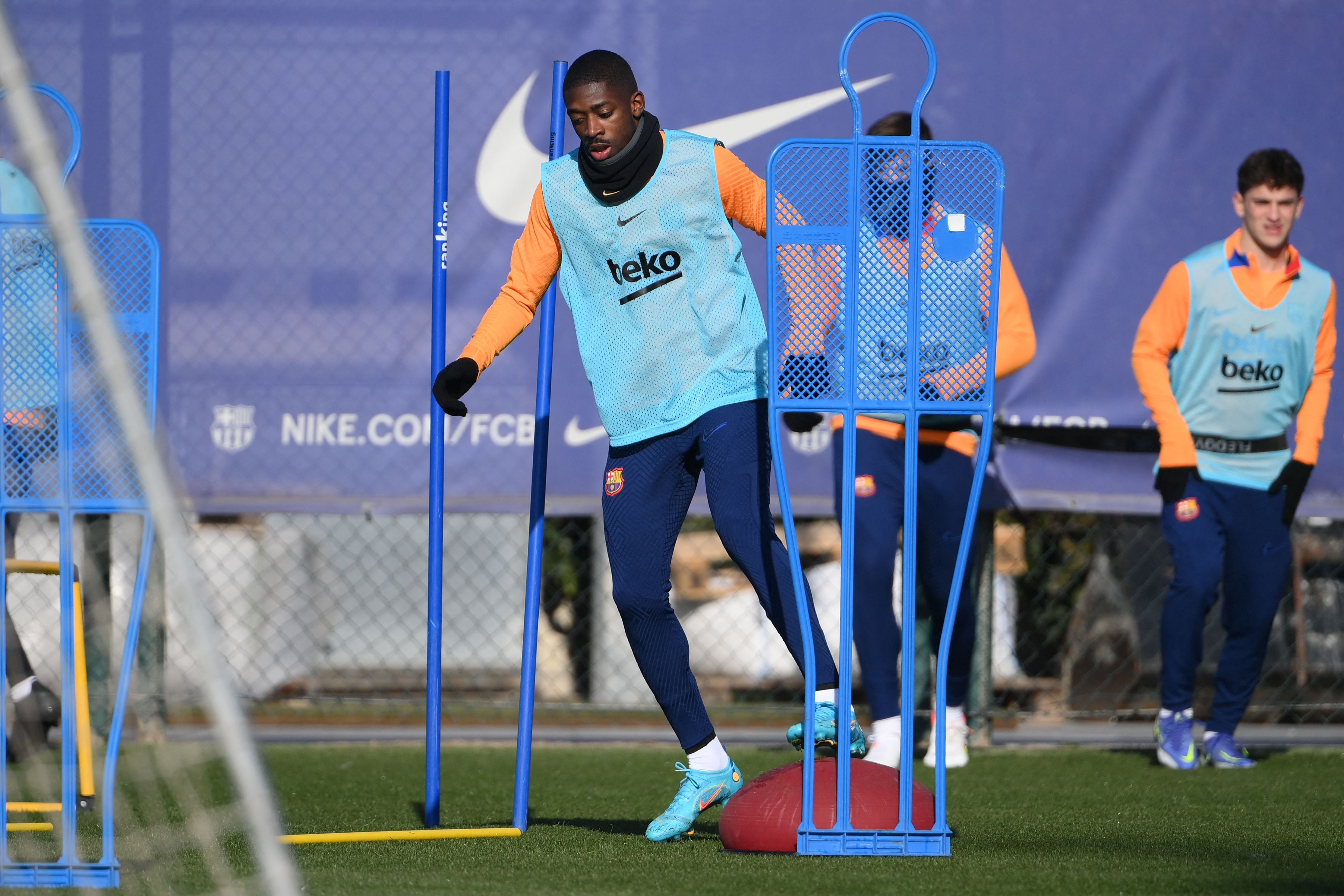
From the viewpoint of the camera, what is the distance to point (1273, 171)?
17.2ft

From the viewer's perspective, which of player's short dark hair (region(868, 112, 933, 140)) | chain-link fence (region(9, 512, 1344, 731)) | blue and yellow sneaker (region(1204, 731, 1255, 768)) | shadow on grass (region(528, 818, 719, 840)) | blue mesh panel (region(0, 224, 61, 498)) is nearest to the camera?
blue mesh panel (region(0, 224, 61, 498))

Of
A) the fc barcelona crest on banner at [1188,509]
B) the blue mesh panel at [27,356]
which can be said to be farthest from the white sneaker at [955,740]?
the blue mesh panel at [27,356]

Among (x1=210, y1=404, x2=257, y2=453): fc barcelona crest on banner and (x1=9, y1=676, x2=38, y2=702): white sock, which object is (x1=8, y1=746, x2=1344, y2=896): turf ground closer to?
(x1=9, y1=676, x2=38, y2=702): white sock

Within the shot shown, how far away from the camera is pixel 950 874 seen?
10.3ft

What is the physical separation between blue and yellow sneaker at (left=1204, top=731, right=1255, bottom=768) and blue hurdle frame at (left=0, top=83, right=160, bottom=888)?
3.69 m

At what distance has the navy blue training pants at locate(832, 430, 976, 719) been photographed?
495cm

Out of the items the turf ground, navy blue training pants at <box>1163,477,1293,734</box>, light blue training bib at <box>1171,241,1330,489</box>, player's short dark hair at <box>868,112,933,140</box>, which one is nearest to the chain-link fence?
the turf ground

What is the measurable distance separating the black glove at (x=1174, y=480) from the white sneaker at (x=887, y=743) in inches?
51.0

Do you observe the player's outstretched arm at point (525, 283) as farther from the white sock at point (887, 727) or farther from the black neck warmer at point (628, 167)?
the white sock at point (887, 727)

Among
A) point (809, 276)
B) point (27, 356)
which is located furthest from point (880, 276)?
point (27, 356)

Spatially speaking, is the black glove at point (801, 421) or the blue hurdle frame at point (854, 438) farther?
the black glove at point (801, 421)

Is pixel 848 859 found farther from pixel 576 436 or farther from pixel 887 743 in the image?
pixel 576 436

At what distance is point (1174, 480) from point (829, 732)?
231 centimetres

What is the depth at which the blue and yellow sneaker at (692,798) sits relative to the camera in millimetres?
3742
